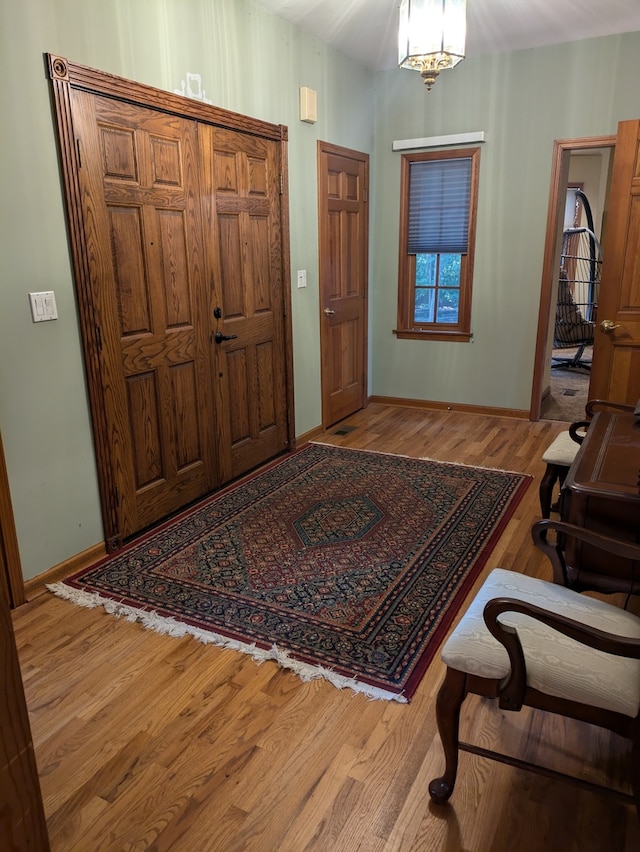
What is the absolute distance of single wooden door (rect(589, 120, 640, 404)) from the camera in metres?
3.77

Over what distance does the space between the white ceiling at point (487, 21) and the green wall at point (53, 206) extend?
0.46 meters

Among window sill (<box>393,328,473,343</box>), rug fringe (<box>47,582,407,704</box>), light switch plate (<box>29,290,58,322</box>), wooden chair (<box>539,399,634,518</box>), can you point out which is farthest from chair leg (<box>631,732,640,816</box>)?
window sill (<box>393,328,473,343</box>)

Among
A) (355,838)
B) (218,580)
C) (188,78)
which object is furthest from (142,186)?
(355,838)

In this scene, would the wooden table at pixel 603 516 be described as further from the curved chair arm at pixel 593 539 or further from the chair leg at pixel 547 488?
the chair leg at pixel 547 488

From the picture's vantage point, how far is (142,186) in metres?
2.86

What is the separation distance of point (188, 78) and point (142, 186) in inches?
26.0

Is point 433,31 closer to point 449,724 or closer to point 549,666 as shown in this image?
point 549,666

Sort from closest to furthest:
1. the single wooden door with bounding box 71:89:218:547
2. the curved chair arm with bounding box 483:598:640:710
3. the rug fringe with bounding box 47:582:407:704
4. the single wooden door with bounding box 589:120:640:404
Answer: the curved chair arm with bounding box 483:598:640:710
the rug fringe with bounding box 47:582:407:704
the single wooden door with bounding box 71:89:218:547
the single wooden door with bounding box 589:120:640:404

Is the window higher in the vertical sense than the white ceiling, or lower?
lower

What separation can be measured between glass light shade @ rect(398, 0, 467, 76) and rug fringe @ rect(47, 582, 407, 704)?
2525 mm

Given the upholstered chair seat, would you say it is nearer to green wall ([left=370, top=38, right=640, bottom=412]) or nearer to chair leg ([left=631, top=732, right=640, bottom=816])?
chair leg ([left=631, top=732, right=640, bottom=816])

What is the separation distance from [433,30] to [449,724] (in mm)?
2642

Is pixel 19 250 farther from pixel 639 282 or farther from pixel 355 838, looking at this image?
pixel 639 282

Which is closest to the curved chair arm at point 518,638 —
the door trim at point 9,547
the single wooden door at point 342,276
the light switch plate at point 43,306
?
the door trim at point 9,547
